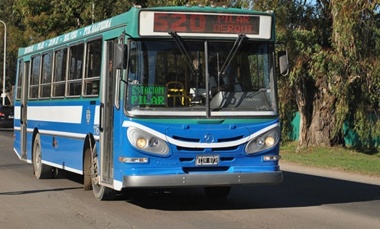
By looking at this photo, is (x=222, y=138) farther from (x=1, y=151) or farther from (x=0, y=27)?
(x=0, y=27)

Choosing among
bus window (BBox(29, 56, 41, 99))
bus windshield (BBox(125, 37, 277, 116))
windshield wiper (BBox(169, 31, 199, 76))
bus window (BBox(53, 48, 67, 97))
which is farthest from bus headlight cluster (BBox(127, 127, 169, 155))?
bus window (BBox(29, 56, 41, 99))

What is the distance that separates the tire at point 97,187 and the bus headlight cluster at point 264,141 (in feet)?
8.72

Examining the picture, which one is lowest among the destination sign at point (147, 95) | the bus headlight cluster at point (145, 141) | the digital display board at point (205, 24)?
the bus headlight cluster at point (145, 141)

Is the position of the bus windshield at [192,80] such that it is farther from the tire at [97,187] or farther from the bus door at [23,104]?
the bus door at [23,104]

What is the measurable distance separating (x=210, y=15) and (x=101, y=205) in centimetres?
359

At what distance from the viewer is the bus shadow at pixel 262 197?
37.1ft

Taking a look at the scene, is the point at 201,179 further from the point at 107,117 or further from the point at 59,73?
the point at 59,73

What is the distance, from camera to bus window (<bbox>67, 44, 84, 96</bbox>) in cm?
1234

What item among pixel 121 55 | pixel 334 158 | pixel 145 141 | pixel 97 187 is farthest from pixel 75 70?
pixel 334 158

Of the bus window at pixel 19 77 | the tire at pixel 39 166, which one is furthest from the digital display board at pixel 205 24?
the bus window at pixel 19 77

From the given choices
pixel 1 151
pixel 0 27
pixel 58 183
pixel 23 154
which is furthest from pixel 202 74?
pixel 0 27

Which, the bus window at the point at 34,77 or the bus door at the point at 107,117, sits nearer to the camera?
the bus door at the point at 107,117

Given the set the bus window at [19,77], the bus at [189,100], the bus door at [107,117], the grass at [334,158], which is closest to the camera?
the bus at [189,100]

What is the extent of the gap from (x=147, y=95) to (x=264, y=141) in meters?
1.93
